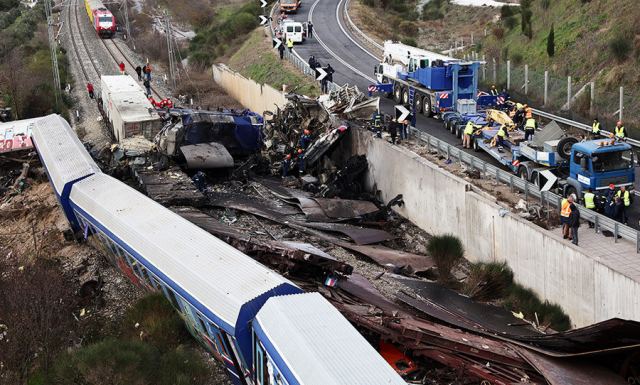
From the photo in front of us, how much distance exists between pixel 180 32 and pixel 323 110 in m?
48.3

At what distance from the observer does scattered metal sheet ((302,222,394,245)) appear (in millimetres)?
23188

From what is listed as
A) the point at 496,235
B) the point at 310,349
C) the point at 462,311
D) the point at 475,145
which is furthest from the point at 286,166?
the point at 310,349

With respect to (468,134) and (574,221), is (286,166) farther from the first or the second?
(574,221)

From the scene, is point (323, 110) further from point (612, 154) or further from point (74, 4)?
point (74, 4)

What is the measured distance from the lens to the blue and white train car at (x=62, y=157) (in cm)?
2228

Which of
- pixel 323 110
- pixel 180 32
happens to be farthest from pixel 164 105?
pixel 180 32

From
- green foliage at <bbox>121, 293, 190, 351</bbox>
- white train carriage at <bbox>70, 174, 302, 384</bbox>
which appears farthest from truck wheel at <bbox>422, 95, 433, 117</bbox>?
green foliage at <bbox>121, 293, 190, 351</bbox>

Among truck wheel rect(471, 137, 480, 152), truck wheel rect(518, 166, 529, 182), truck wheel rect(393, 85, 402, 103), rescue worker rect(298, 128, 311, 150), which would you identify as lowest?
rescue worker rect(298, 128, 311, 150)

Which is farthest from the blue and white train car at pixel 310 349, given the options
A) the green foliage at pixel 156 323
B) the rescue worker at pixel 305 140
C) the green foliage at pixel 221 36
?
the green foliage at pixel 221 36

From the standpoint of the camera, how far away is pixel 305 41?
52906 millimetres

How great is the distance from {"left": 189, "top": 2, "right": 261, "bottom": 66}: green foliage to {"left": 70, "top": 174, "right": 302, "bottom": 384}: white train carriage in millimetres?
39846

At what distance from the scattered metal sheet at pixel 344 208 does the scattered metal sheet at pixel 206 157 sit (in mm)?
4215

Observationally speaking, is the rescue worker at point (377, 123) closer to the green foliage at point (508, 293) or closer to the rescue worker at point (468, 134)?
the rescue worker at point (468, 134)

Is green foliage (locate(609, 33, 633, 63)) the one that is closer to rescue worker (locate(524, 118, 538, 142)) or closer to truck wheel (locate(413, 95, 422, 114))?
truck wheel (locate(413, 95, 422, 114))
